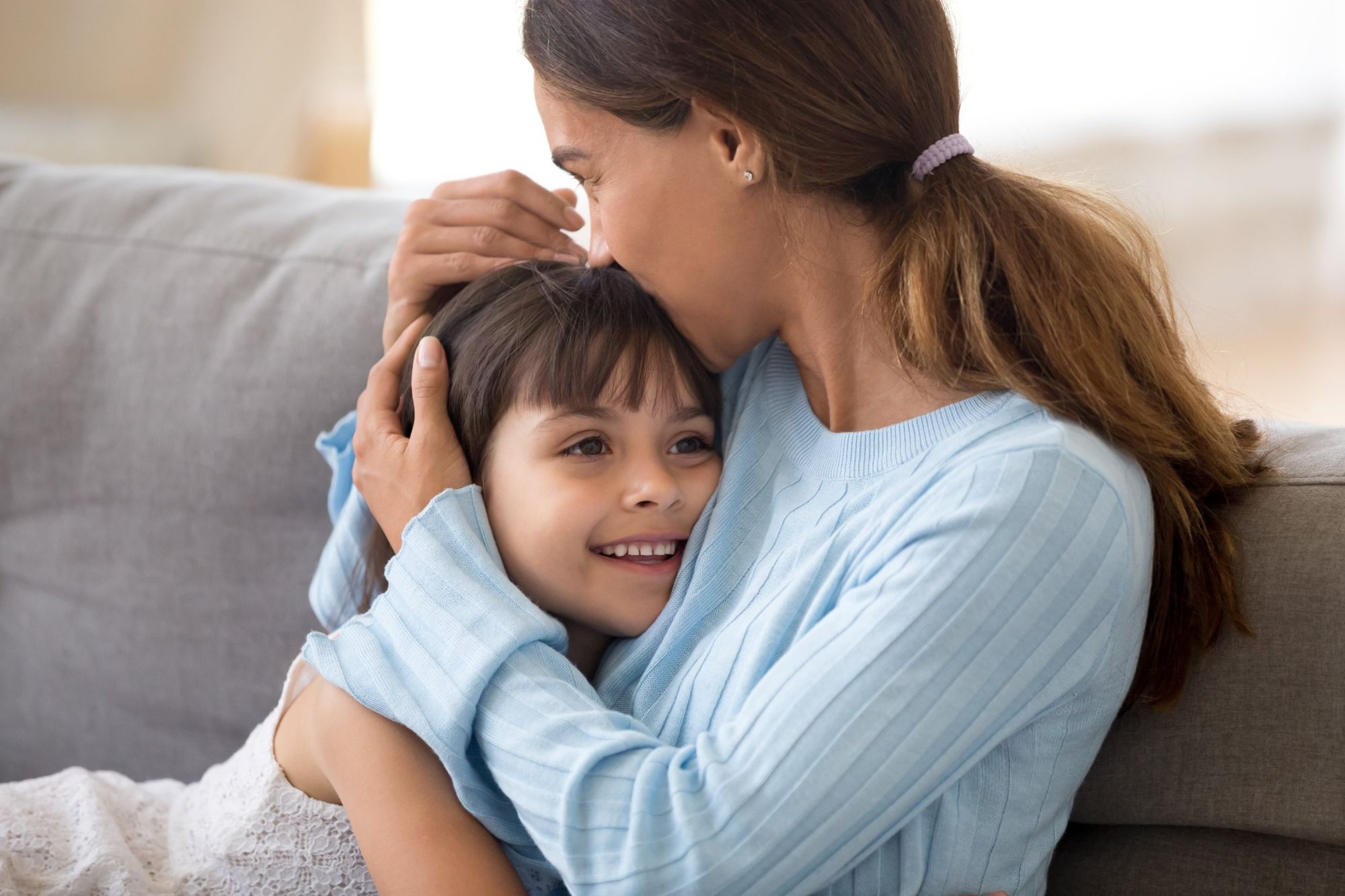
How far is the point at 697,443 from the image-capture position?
1238 millimetres

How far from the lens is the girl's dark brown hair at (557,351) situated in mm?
1139

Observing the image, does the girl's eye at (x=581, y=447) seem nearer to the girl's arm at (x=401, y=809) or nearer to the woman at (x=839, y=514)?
the woman at (x=839, y=514)

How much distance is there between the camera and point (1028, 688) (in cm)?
87

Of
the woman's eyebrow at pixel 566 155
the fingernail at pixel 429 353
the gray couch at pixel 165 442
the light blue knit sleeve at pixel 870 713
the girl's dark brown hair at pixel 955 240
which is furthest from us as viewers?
the gray couch at pixel 165 442

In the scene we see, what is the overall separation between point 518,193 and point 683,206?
30 cm

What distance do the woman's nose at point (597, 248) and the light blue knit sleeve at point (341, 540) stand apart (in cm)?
34

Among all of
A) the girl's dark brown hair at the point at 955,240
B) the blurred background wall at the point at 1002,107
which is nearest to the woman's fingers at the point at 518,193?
the girl's dark brown hair at the point at 955,240

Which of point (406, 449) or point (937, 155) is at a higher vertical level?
point (937, 155)

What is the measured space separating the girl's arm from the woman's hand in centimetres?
17

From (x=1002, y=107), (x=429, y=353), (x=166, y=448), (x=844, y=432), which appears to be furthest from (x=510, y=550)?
(x=1002, y=107)

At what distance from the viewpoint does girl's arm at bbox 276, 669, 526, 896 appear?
1001 millimetres

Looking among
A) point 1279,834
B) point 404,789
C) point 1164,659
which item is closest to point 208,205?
point 404,789

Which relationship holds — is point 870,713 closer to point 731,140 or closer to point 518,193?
point 731,140

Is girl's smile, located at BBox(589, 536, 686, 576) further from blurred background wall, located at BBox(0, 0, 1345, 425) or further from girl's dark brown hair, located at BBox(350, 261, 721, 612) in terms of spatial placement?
blurred background wall, located at BBox(0, 0, 1345, 425)
